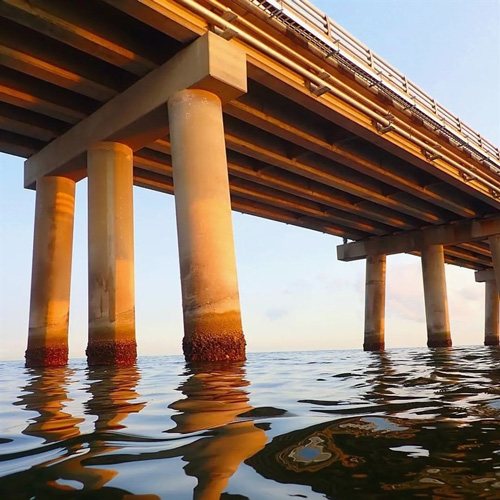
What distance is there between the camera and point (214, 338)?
10.5 metres

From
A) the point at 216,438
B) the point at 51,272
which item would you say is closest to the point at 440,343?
the point at 51,272

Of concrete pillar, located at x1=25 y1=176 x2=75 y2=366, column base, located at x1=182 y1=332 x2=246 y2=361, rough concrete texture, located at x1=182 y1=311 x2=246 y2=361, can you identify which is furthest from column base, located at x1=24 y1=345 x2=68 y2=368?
column base, located at x1=182 y1=332 x2=246 y2=361

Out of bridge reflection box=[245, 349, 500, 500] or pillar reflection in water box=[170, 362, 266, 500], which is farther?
pillar reflection in water box=[170, 362, 266, 500]

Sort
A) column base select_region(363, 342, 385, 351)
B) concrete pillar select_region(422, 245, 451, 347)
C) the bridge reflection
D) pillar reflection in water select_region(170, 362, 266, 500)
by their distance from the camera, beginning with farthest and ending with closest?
column base select_region(363, 342, 385, 351), concrete pillar select_region(422, 245, 451, 347), pillar reflection in water select_region(170, 362, 266, 500), the bridge reflection

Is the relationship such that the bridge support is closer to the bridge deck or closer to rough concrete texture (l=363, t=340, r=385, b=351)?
rough concrete texture (l=363, t=340, r=385, b=351)

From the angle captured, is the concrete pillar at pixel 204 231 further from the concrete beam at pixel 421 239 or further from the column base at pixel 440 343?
the concrete beam at pixel 421 239

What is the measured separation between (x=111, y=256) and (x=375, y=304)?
21.7 metres

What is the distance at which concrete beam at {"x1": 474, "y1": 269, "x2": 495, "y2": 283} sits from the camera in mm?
47406

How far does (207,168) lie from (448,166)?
46.8 feet

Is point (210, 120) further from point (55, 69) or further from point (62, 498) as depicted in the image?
point (62, 498)

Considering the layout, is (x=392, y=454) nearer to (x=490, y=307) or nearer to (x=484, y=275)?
(x=490, y=307)

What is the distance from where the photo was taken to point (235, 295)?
10.9m

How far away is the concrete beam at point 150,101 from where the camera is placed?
38.7 feet

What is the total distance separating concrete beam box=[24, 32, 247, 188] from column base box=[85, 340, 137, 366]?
5.86m
